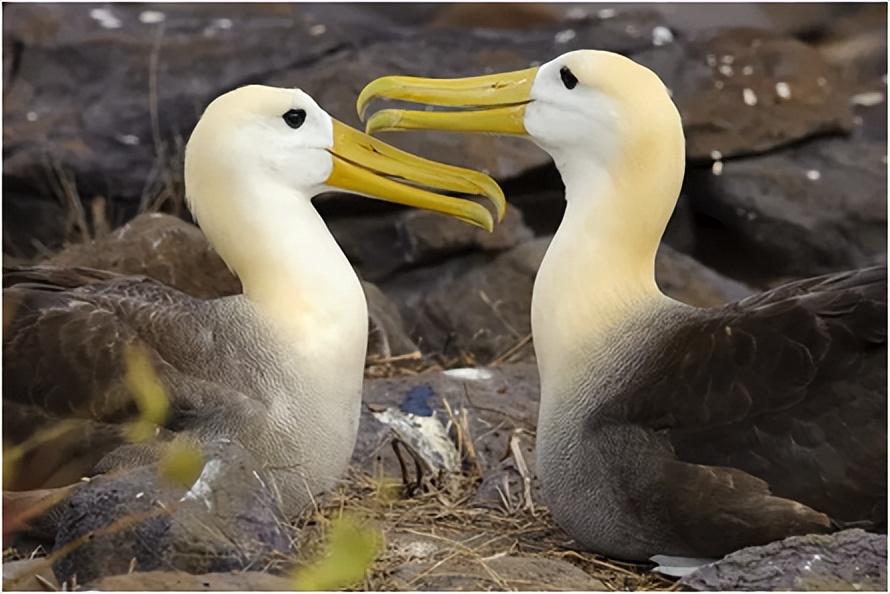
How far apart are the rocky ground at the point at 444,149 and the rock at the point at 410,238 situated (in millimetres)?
10

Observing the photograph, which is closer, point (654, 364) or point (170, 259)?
point (654, 364)

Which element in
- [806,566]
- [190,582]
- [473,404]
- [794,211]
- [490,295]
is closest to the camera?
[190,582]

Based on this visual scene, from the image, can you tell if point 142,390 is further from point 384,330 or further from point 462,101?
point 384,330

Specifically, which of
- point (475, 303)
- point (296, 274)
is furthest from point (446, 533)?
point (475, 303)

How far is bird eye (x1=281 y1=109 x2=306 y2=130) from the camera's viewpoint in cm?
487

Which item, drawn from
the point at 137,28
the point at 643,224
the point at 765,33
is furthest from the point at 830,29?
the point at 643,224

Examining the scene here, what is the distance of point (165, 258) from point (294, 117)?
74.7 inches

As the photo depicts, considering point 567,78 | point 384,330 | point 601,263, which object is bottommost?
point 384,330

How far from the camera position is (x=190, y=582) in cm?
364

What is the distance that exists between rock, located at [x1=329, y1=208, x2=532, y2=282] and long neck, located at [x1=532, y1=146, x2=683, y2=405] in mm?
3203

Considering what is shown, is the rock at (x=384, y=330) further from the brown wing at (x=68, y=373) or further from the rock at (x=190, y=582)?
the rock at (x=190, y=582)

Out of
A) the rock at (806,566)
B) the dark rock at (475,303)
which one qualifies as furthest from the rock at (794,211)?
the rock at (806,566)

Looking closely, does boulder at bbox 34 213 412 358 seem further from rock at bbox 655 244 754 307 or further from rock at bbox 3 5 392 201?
rock at bbox 3 5 392 201

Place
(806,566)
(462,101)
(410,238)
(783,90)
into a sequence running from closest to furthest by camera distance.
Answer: (806,566) → (462,101) → (410,238) → (783,90)
